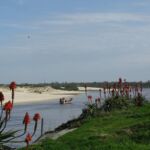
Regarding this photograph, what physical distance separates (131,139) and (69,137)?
161cm

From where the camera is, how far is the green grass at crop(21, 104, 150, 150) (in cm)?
1180

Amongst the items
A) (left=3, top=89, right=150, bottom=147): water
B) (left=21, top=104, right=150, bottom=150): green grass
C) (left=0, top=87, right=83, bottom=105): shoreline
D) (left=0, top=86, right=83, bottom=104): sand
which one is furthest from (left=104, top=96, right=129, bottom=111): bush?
(left=0, top=86, right=83, bottom=104): sand

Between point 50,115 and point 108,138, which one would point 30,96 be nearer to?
point 50,115

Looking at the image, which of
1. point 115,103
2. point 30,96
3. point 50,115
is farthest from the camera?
point 30,96

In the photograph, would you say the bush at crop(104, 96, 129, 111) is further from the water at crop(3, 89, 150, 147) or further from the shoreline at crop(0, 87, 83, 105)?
the shoreline at crop(0, 87, 83, 105)

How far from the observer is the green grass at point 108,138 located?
38.7 ft

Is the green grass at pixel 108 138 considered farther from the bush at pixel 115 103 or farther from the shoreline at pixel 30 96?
the shoreline at pixel 30 96

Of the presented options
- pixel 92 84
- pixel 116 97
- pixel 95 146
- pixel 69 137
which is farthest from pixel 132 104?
pixel 92 84

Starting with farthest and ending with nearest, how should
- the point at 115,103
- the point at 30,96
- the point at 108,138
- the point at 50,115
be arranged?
the point at 30,96 < the point at 50,115 < the point at 115,103 < the point at 108,138

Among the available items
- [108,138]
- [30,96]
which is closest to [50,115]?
[108,138]

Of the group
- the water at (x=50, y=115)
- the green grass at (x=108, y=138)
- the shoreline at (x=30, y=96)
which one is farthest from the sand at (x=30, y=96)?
the green grass at (x=108, y=138)

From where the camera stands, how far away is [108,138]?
12781mm

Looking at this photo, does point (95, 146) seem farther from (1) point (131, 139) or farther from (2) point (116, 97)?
(2) point (116, 97)

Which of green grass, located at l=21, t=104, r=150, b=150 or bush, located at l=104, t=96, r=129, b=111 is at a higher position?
bush, located at l=104, t=96, r=129, b=111
